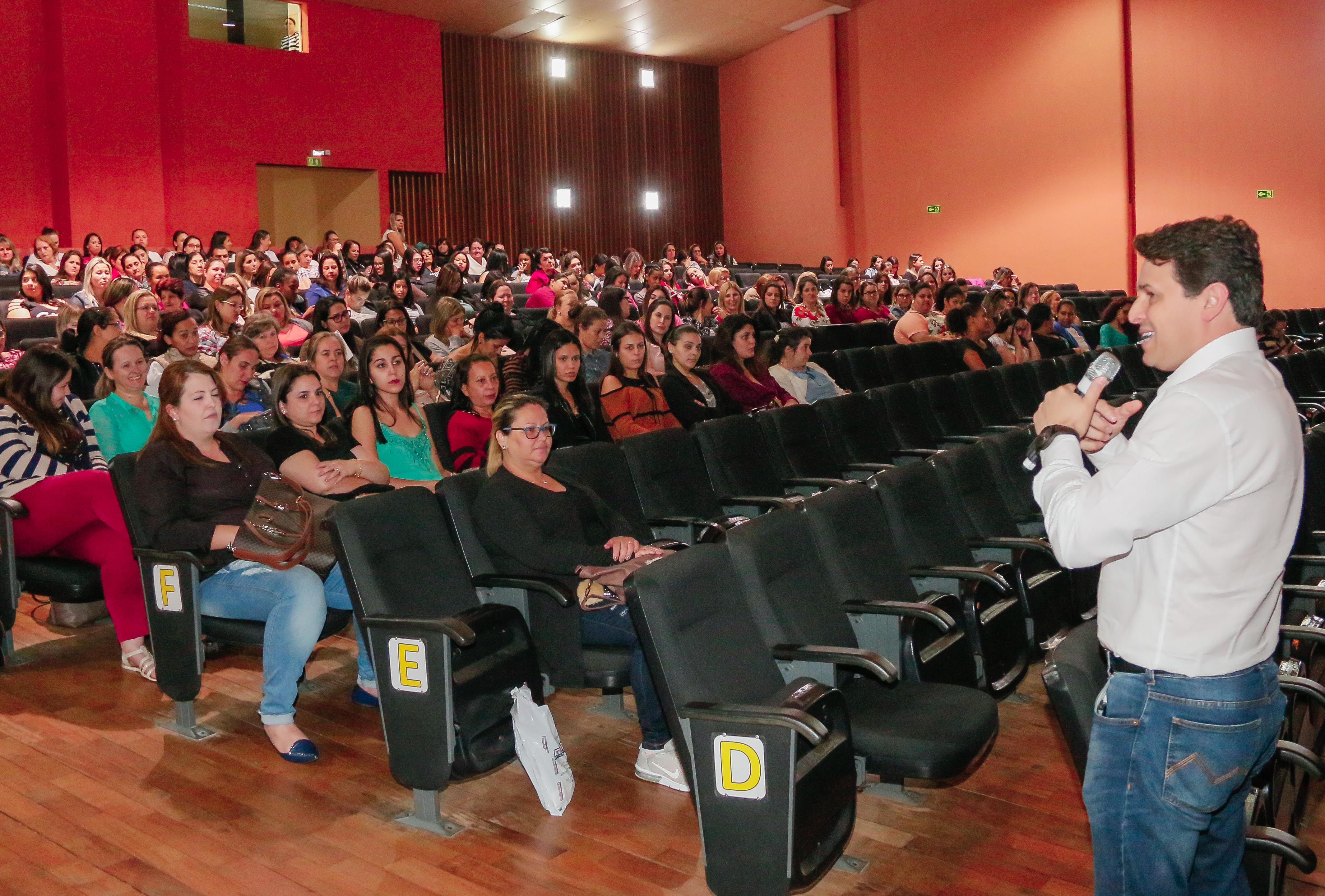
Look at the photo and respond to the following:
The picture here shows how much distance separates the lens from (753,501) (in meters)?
3.64

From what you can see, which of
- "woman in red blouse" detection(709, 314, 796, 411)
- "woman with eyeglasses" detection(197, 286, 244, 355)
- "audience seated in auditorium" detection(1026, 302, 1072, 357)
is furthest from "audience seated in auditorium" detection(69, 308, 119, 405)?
"audience seated in auditorium" detection(1026, 302, 1072, 357)

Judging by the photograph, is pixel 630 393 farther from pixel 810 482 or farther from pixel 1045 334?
pixel 1045 334

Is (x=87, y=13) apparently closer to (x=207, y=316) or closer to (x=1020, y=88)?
(x=207, y=316)

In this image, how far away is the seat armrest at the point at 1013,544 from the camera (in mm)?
3012

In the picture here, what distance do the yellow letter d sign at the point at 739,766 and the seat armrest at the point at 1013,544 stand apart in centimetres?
142

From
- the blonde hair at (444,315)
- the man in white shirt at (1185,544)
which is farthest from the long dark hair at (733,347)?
the man in white shirt at (1185,544)

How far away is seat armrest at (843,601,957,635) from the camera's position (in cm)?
239

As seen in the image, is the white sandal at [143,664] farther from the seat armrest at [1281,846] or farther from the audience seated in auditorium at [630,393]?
the seat armrest at [1281,846]

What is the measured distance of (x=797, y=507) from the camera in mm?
2582

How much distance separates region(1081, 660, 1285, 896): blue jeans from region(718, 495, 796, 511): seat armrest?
2069 mm

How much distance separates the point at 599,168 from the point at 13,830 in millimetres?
13811

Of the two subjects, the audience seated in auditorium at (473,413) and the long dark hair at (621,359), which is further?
the long dark hair at (621,359)

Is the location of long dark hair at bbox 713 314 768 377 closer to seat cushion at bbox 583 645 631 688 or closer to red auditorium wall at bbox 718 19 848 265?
seat cushion at bbox 583 645 631 688

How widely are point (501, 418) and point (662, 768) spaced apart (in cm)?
99
